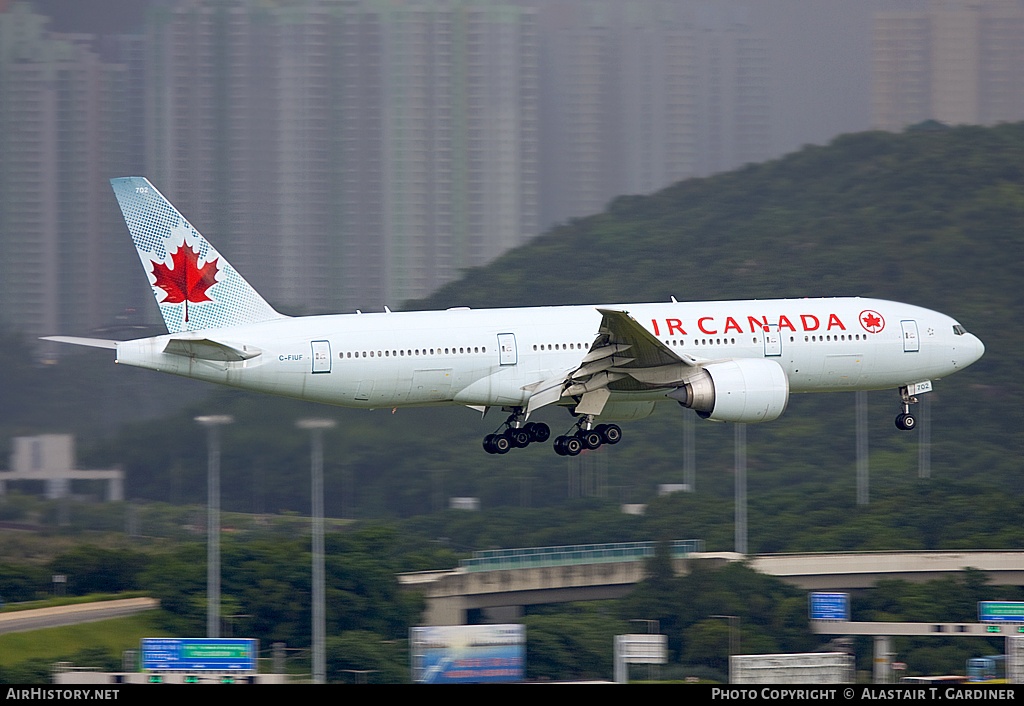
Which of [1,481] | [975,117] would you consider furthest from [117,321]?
[975,117]

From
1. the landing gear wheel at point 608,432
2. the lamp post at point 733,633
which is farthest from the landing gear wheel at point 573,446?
the lamp post at point 733,633

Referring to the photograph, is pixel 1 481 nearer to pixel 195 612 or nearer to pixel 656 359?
pixel 195 612

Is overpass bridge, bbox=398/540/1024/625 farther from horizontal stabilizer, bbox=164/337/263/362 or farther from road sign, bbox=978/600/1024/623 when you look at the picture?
horizontal stabilizer, bbox=164/337/263/362

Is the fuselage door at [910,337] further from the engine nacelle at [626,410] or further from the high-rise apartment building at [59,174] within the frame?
the high-rise apartment building at [59,174]

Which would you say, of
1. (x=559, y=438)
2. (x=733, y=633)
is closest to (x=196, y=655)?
(x=559, y=438)

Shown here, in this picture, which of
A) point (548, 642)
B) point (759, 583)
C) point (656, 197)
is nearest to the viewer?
→ point (548, 642)
